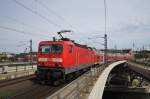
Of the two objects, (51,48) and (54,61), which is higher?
(51,48)

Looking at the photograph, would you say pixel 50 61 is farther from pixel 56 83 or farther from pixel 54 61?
pixel 56 83

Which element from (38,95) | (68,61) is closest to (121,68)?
(68,61)

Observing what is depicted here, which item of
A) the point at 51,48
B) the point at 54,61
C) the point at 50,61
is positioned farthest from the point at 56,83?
the point at 51,48

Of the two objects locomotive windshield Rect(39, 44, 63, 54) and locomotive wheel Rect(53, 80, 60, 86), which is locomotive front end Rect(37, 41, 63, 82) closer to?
locomotive windshield Rect(39, 44, 63, 54)

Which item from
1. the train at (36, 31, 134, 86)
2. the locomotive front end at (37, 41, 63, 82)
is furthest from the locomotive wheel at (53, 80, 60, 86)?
the locomotive front end at (37, 41, 63, 82)

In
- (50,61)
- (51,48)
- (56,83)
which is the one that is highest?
(51,48)

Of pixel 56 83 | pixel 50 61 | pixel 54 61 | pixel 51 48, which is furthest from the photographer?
pixel 51 48

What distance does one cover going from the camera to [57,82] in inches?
681

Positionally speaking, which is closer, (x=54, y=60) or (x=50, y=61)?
(x=54, y=60)

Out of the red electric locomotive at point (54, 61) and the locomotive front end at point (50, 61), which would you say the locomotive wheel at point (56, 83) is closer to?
the red electric locomotive at point (54, 61)

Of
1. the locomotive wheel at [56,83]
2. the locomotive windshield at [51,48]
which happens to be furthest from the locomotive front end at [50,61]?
the locomotive wheel at [56,83]

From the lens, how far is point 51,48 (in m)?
18.3

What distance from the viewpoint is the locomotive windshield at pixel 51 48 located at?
18.0 meters

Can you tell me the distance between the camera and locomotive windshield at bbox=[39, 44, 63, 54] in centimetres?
1797
